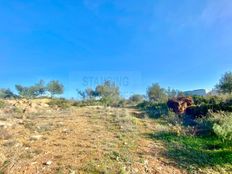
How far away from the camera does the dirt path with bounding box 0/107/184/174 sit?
5.65 m

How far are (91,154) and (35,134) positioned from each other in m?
3.20

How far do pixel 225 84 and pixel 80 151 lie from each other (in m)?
24.9

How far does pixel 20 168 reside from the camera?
5582mm

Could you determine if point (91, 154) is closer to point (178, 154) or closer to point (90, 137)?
point (90, 137)

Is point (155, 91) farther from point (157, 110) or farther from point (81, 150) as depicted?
point (81, 150)

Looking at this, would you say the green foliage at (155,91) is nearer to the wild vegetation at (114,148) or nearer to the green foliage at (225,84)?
the green foliage at (225,84)

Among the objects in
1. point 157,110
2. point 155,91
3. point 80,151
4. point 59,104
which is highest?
point 155,91

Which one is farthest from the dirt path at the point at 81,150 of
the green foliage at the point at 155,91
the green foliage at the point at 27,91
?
the green foliage at the point at 27,91

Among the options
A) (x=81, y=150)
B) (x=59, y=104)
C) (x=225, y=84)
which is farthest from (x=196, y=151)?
(x=225, y=84)

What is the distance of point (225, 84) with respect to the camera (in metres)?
27.2

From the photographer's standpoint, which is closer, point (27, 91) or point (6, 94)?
point (6, 94)

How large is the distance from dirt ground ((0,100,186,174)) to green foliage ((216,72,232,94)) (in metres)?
20.5

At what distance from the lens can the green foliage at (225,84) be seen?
26731mm

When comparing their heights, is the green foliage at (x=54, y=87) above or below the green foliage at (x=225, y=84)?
above
